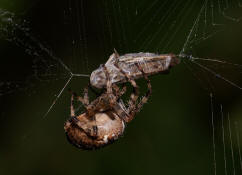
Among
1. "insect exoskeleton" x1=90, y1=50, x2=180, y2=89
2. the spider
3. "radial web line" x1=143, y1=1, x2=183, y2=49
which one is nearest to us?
"insect exoskeleton" x1=90, y1=50, x2=180, y2=89

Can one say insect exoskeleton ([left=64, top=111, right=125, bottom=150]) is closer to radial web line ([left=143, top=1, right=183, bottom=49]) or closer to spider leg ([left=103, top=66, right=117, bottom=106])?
spider leg ([left=103, top=66, right=117, bottom=106])

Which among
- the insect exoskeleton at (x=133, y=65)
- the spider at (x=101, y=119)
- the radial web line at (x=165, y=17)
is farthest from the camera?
the radial web line at (x=165, y=17)

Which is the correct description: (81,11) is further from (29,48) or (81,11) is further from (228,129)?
(228,129)

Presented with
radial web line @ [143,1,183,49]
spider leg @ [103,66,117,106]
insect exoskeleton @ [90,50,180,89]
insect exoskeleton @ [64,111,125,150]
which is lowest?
insect exoskeleton @ [64,111,125,150]

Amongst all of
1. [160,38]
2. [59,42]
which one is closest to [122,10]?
A: [160,38]

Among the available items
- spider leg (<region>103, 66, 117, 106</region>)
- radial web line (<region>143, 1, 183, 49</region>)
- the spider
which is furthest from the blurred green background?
spider leg (<region>103, 66, 117, 106</region>)

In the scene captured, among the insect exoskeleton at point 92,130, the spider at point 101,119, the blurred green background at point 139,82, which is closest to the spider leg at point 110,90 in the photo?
the spider at point 101,119

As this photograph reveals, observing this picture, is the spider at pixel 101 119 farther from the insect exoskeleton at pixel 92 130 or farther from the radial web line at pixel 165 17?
the radial web line at pixel 165 17
